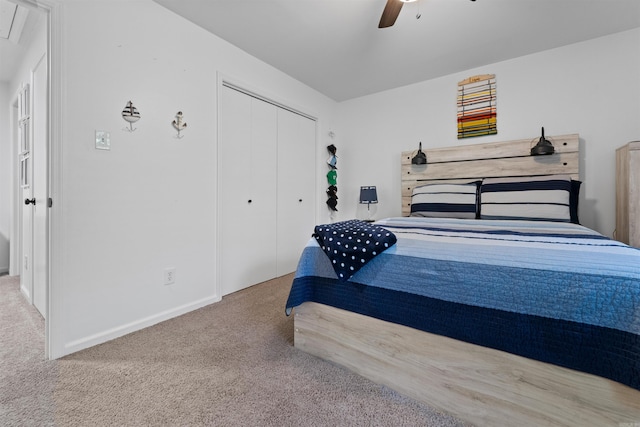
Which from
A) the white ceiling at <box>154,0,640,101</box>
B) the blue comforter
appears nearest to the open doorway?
the white ceiling at <box>154,0,640,101</box>

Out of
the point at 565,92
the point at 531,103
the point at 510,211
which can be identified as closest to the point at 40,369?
the point at 510,211

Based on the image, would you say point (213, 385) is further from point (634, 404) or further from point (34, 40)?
point (34, 40)

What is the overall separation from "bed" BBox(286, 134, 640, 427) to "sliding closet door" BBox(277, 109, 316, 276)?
1710 millimetres

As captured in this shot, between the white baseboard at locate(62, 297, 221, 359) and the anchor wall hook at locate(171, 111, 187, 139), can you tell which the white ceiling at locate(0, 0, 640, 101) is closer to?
the anchor wall hook at locate(171, 111, 187, 139)

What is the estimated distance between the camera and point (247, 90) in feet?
8.81

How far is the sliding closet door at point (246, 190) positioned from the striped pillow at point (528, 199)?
85.8 inches

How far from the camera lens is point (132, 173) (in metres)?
1.87

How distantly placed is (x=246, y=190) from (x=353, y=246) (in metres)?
1.75

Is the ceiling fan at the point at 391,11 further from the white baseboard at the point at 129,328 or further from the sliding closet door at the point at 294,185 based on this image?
the white baseboard at the point at 129,328

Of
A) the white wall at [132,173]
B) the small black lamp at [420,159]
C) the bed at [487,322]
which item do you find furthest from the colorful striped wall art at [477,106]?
the white wall at [132,173]

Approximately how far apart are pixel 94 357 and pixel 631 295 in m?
2.47

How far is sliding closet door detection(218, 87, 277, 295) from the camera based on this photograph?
2537mm

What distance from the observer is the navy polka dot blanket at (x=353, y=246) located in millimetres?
1294

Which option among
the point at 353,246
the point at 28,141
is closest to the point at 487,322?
the point at 353,246
